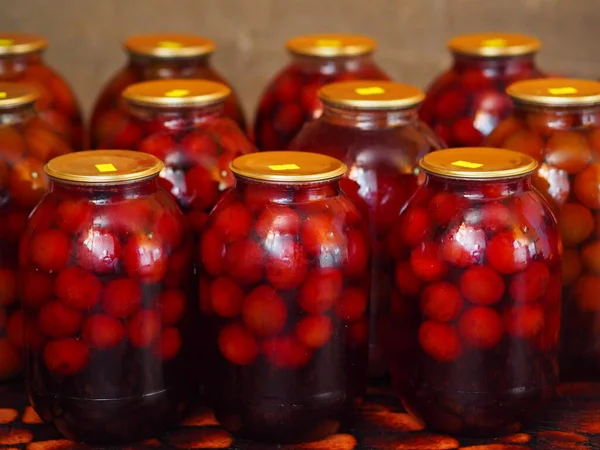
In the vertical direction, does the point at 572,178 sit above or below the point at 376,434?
above

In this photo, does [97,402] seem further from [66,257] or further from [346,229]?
[346,229]

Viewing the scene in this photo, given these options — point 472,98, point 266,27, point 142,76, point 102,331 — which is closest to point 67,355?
point 102,331

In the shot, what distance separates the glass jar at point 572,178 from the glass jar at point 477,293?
79 mm

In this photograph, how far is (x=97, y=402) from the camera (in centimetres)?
106

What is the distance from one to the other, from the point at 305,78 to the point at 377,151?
0.31 meters

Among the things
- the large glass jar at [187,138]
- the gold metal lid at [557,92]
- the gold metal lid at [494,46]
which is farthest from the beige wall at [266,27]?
the large glass jar at [187,138]

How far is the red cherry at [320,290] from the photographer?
40.5 inches

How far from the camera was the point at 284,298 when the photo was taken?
103cm

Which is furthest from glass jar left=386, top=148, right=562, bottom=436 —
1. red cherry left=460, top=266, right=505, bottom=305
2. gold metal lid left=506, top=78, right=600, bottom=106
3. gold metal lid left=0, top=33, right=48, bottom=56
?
gold metal lid left=0, top=33, right=48, bottom=56

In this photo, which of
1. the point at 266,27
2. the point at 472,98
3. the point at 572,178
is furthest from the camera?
the point at 266,27

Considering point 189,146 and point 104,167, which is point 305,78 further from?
point 104,167

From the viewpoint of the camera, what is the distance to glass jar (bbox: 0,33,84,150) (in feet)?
4.73

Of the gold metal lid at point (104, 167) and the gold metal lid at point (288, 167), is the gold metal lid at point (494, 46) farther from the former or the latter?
the gold metal lid at point (104, 167)

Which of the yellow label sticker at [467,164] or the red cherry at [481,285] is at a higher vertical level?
the yellow label sticker at [467,164]
